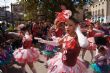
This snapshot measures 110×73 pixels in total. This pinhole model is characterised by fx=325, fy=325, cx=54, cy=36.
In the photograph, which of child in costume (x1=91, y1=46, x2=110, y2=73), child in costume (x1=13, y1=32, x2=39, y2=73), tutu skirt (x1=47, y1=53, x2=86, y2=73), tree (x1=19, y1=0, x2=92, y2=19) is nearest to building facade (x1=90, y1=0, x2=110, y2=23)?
tree (x1=19, y1=0, x2=92, y2=19)

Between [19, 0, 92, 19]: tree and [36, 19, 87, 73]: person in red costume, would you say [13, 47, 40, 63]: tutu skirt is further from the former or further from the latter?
[19, 0, 92, 19]: tree

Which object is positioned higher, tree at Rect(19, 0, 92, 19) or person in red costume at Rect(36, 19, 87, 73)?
person in red costume at Rect(36, 19, 87, 73)

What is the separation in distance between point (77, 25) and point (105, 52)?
285 cm

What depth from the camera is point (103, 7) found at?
273ft

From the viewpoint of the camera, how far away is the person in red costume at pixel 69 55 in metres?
5.64

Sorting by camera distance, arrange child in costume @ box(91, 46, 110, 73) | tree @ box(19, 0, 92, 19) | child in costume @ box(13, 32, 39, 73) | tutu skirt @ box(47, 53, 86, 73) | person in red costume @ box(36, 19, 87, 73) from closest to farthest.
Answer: person in red costume @ box(36, 19, 87, 73)
tutu skirt @ box(47, 53, 86, 73)
child in costume @ box(91, 46, 110, 73)
child in costume @ box(13, 32, 39, 73)
tree @ box(19, 0, 92, 19)

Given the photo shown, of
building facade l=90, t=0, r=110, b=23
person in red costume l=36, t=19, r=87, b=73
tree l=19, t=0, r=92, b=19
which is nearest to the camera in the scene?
person in red costume l=36, t=19, r=87, b=73

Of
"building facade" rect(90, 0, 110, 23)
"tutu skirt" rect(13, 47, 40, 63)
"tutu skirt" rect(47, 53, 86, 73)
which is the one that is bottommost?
"building facade" rect(90, 0, 110, 23)

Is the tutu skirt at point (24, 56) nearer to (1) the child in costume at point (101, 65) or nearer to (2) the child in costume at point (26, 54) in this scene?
(2) the child in costume at point (26, 54)

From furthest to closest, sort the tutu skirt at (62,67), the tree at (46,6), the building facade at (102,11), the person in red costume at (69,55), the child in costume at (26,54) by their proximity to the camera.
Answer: the building facade at (102,11) < the tree at (46,6) < the child in costume at (26,54) < the tutu skirt at (62,67) < the person in red costume at (69,55)

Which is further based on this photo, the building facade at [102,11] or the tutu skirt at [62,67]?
the building facade at [102,11]

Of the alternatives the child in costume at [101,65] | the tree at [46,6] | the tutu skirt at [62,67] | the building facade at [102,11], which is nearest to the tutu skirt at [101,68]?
the child in costume at [101,65]

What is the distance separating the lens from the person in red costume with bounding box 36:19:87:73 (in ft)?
18.5

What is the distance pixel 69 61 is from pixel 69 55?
119 millimetres
